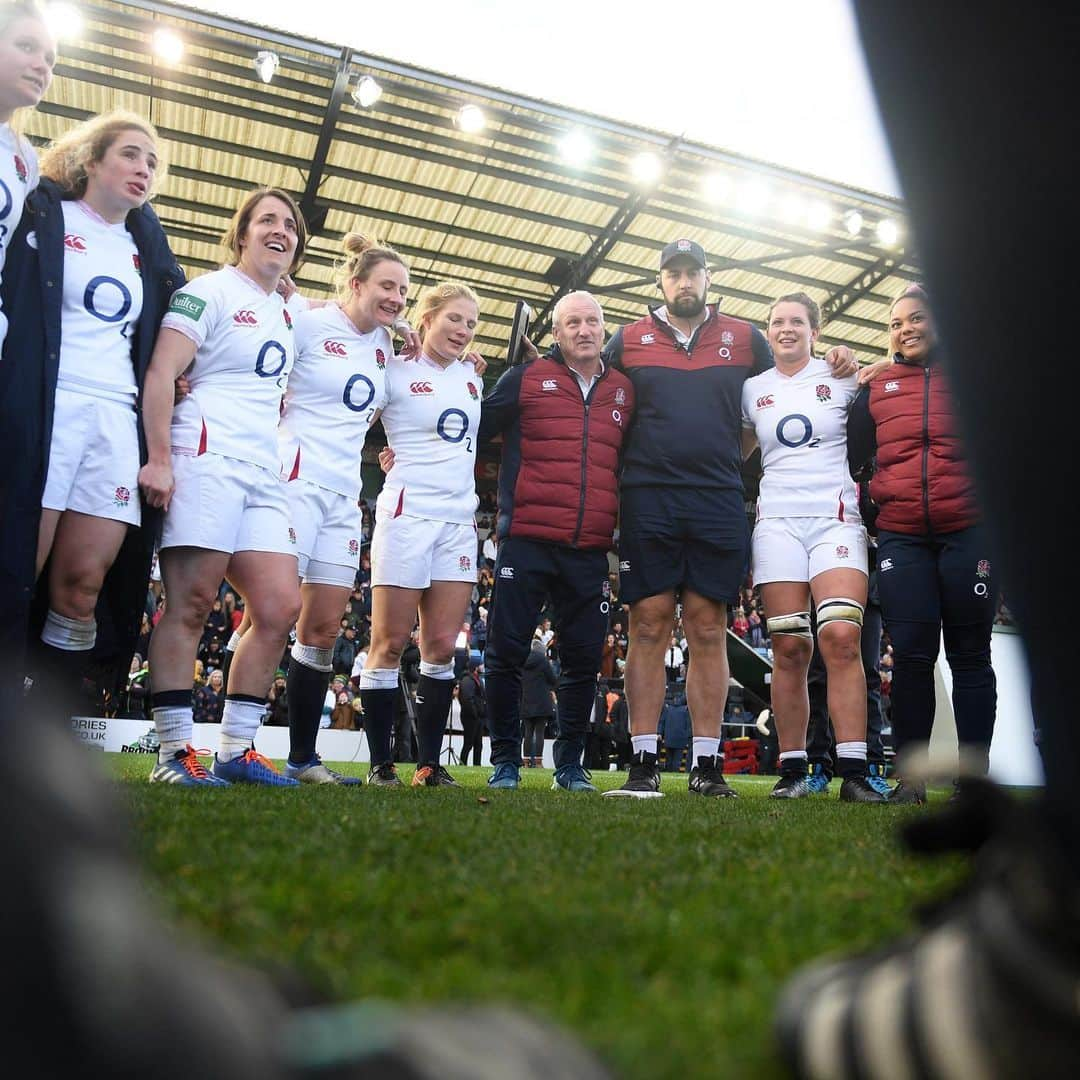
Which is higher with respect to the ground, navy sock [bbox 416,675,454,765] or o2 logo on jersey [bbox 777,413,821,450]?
o2 logo on jersey [bbox 777,413,821,450]

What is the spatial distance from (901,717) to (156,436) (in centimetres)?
347

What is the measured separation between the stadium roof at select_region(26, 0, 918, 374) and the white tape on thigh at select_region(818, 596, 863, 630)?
10692mm

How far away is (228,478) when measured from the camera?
13.0 ft

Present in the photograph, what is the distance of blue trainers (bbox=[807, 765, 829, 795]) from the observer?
5.98 m

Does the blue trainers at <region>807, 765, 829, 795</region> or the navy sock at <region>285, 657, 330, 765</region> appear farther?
the blue trainers at <region>807, 765, 829, 795</region>

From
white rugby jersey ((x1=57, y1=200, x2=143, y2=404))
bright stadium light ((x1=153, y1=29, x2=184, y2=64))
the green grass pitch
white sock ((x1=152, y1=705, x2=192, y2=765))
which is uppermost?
bright stadium light ((x1=153, y1=29, x2=184, y2=64))

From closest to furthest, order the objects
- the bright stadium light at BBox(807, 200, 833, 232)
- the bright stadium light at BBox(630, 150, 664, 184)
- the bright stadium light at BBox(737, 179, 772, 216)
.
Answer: the bright stadium light at BBox(630, 150, 664, 184) → the bright stadium light at BBox(737, 179, 772, 216) → the bright stadium light at BBox(807, 200, 833, 232)

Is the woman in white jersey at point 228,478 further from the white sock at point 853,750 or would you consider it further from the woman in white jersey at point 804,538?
the white sock at point 853,750

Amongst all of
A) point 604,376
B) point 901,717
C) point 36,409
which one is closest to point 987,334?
point 36,409

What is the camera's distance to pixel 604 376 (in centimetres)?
545

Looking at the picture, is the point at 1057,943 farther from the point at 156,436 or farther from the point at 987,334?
the point at 156,436

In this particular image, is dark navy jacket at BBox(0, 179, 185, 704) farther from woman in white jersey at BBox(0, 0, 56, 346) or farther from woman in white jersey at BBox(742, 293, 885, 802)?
woman in white jersey at BBox(742, 293, 885, 802)

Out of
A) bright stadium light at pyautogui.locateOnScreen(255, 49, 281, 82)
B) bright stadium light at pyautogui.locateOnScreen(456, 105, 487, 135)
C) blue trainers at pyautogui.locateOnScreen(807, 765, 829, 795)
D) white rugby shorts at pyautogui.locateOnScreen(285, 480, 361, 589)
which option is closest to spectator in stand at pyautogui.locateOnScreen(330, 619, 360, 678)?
bright stadium light at pyautogui.locateOnScreen(456, 105, 487, 135)

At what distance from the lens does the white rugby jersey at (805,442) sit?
206 inches
